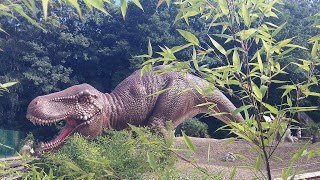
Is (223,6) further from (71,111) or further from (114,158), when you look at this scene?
(71,111)

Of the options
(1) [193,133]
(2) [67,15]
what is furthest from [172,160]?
(2) [67,15]

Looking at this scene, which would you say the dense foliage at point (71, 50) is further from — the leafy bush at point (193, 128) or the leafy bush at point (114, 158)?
the leafy bush at point (114, 158)

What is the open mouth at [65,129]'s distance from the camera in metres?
5.09

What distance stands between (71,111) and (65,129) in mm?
364

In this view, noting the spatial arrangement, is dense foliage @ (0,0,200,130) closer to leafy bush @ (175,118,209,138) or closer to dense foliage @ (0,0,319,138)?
dense foliage @ (0,0,319,138)

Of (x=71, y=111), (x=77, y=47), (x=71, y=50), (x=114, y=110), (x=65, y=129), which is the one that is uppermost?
(x=71, y=111)

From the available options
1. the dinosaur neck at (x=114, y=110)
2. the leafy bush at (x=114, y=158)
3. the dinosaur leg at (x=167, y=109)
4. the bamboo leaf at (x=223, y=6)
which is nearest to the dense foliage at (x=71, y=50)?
the dinosaur neck at (x=114, y=110)

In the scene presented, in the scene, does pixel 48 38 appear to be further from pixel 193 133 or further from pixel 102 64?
pixel 193 133

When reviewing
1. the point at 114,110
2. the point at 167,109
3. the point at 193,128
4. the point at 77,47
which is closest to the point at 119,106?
the point at 114,110

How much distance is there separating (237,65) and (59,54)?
17274 millimetres

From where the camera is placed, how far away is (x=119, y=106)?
5.73 metres

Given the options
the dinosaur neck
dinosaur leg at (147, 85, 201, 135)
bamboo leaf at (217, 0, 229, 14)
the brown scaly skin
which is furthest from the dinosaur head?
bamboo leaf at (217, 0, 229, 14)

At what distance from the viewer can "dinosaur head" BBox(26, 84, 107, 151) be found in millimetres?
5109

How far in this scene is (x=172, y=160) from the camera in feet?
A: 14.1
